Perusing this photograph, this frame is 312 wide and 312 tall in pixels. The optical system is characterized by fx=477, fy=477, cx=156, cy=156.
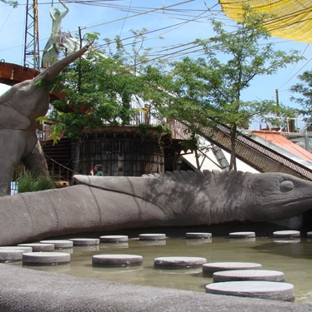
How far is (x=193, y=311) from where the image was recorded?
183 centimetres

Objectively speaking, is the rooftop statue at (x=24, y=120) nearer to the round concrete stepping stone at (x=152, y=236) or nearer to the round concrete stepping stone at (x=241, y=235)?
the round concrete stepping stone at (x=152, y=236)

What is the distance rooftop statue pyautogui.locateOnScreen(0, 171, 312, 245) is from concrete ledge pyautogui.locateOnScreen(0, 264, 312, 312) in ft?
15.4

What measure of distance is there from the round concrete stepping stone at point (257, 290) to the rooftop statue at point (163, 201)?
4.72m

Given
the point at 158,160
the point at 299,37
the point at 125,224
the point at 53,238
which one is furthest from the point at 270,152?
the point at 299,37

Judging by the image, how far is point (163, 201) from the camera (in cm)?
824

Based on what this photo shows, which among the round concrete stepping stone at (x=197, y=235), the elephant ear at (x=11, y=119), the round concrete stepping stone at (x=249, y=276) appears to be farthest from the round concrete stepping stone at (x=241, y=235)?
the elephant ear at (x=11, y=119)

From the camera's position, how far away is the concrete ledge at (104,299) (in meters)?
1.86

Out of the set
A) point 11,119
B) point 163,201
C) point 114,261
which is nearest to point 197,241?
point 163,201

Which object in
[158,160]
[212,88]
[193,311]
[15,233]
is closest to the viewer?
[193,311]

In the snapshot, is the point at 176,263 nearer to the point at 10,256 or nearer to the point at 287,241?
the point at 10,256

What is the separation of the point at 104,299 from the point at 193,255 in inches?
145

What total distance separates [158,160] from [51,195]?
1091 centimetres

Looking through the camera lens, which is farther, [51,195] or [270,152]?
[270,152]

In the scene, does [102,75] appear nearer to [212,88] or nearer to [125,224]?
[212,88]
